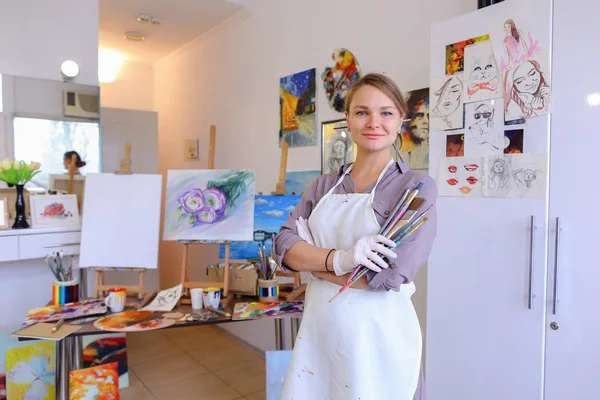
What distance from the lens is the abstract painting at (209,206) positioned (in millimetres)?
2164

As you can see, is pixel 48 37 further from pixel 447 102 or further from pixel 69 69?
pixel 447 102

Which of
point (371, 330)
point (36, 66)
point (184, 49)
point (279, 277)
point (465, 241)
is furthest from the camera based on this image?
point (184, 49)

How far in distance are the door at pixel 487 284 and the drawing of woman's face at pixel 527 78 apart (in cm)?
10

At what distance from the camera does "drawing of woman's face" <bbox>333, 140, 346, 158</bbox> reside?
8.18 ft

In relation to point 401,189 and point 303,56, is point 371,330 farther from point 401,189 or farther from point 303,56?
point 303,56

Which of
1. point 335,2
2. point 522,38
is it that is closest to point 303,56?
point 335,2

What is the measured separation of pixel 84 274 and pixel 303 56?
1.84m

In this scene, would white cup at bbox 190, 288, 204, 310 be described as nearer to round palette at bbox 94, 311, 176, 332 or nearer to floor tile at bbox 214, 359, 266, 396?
round palette at bbox 94, 311, 176, 332

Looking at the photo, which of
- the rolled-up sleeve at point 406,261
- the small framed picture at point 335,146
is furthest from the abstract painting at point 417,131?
the rolled-up sleeve at point 406,261

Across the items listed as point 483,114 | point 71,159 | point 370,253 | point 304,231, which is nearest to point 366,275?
point 370,253

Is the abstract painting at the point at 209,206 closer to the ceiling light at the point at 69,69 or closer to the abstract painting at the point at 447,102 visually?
the abstract painting at the point at 447,102

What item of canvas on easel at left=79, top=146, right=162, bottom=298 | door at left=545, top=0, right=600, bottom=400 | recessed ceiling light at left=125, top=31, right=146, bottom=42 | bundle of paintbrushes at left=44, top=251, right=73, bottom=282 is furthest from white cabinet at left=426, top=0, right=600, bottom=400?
recessed ceiling light at left=125, top=31, right=146, bottom=42

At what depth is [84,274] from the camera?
2510mm

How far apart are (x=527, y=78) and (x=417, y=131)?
727 mm
